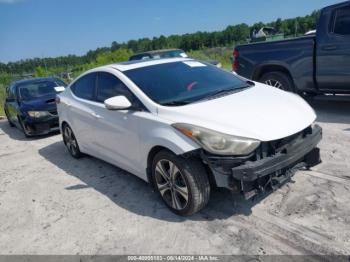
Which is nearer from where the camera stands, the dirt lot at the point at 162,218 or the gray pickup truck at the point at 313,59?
the dirt lot at the point at 162,218

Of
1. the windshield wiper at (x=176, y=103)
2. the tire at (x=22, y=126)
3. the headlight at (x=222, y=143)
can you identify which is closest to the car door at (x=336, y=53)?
the windshield wiper at (x=176, y=103)

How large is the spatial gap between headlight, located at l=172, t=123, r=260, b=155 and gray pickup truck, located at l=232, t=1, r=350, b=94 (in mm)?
4132

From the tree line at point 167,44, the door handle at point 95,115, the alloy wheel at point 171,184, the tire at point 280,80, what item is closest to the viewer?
the alloy wheel at point 171,184

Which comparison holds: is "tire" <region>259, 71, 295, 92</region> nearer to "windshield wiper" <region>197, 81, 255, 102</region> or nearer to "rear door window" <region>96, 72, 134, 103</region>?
"windshield wiper" <region>197, 81, 255, 102</region>

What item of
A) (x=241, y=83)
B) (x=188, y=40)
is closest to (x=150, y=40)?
(x=188, y=40)

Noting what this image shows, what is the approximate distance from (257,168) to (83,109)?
2.97m

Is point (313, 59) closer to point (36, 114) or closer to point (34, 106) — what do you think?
point (36, 114)

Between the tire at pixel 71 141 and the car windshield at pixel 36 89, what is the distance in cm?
328

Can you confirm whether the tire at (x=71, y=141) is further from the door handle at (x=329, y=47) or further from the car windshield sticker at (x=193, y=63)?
the door handle at (x=329, y=47)

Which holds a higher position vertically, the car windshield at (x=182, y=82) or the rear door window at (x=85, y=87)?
the car windshield at (x=182, y=82)

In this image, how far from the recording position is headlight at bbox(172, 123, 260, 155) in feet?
9.56

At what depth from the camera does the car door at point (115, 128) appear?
3.81 meters

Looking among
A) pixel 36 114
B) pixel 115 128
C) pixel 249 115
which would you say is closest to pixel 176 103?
pixel 249 115

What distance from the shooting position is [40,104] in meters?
8.11
